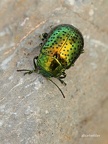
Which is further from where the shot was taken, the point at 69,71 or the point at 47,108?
the point at 69,71

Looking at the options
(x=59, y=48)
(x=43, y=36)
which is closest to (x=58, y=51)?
(x=59, y=48)

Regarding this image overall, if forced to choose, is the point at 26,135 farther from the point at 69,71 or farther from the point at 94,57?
the point at 94,57

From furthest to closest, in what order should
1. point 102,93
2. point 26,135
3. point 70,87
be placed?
1. point 102,93
2. point 70,87
3. point 26,135

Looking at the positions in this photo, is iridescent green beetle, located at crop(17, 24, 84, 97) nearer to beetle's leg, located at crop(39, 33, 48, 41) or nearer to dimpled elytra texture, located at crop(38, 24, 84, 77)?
dimpled elytra texture, located at crop(38, 24, 84, 77)

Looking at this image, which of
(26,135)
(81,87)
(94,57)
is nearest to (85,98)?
(81,87)

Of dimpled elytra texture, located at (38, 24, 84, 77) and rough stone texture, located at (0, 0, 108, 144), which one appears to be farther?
dimpled elytra texture, located at (38, 24, 84, 77)

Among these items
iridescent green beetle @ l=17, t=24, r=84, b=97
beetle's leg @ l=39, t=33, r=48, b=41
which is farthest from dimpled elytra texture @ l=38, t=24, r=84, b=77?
beetle's leg @ l=39, t=33, r=48, b=41

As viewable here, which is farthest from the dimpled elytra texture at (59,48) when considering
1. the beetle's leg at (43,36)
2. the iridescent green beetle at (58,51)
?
the beetle's leg at (43,36)
